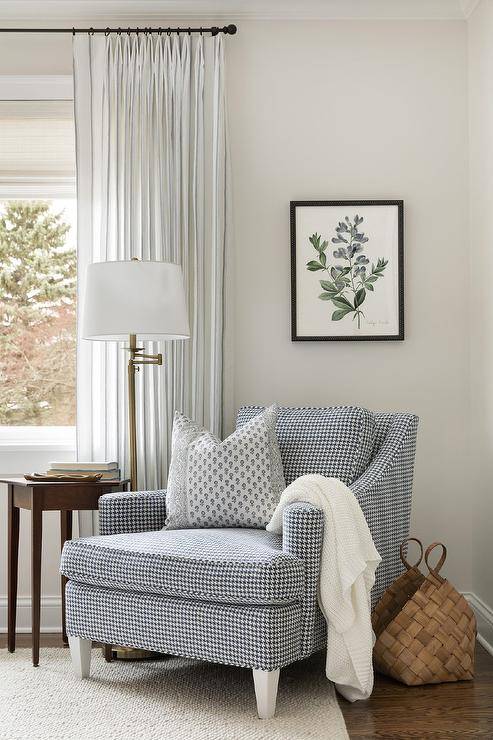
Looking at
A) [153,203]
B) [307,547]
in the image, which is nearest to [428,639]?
[307,547]

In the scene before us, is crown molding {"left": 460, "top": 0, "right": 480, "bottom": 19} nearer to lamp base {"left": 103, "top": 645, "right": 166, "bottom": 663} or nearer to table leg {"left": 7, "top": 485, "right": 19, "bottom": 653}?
table leg {"left": 7, "top": 485, "right": 19, "bottom": 653}

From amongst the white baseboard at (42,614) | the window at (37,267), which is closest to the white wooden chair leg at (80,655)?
the white baseboard at (42,614)

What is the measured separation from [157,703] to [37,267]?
2.03 m

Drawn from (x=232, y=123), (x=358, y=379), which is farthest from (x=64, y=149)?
(x=358, y=379)

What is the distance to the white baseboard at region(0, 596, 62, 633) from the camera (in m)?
3.49

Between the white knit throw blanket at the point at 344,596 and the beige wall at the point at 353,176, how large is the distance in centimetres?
112

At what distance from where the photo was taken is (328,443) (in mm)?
3027

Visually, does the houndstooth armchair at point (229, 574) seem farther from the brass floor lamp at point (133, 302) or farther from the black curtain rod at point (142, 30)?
the black curtain rod at point (142, 30)

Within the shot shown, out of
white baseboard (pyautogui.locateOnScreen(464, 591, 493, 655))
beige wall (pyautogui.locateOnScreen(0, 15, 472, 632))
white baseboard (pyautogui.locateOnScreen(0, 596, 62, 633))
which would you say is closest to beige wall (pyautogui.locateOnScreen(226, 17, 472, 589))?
beige wall (pyautogui.locateOnScreen(0, 15, 472, 632))

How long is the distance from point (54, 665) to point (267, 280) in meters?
1.77

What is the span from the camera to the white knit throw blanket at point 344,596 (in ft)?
8.07

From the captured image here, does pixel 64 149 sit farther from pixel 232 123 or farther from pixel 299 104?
pixel 299 104

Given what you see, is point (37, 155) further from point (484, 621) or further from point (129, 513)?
point (484, 621)

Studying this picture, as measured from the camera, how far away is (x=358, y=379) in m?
3.59
